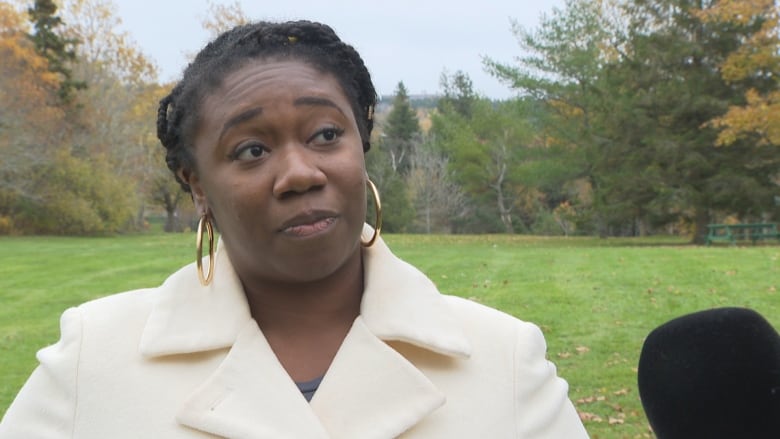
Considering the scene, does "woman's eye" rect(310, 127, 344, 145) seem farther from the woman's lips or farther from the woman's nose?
the woman's lips

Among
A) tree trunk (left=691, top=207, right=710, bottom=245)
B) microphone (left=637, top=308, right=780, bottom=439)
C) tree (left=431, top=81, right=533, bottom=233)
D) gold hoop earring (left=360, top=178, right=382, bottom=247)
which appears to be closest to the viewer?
microphone (left=637, top=308, right=780, bottom=439)

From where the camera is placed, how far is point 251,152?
5.76 feet

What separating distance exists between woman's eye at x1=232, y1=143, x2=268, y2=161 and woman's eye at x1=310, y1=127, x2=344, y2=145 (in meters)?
0.10

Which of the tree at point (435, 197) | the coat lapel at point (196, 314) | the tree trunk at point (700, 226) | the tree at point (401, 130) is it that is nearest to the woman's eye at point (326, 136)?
the coat lapel at point (196, 314)

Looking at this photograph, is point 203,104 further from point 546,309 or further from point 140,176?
point 140,176

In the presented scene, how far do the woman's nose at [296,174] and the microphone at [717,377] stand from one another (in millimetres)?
722

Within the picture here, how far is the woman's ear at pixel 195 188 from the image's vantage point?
192cm

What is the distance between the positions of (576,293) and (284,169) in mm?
9406

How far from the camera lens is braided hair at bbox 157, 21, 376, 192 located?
1.85 m

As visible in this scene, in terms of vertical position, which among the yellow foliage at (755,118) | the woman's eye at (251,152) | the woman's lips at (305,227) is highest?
the yellow foliage at (755,118)

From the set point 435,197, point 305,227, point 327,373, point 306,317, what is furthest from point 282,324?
point 435,197

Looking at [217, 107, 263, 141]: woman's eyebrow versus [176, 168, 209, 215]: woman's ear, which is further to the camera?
[176, 168, 209, 215]: woman's ear

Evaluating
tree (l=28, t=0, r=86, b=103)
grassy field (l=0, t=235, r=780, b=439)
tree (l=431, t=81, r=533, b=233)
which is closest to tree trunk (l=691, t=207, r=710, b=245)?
grassy field (l=0, t=235, r=780, b=439)

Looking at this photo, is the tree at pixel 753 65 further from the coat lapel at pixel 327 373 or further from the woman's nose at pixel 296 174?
the woman's nose at pixel 296 174
